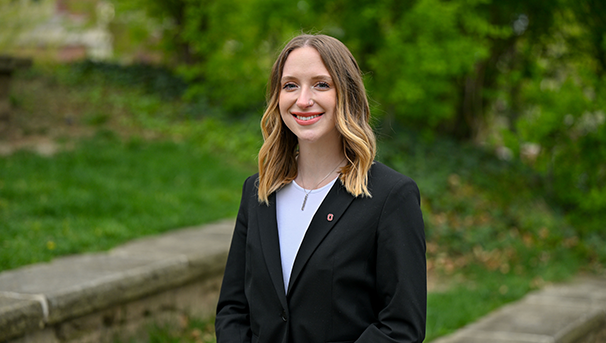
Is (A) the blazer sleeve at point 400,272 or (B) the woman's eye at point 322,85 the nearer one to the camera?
(A) the blazer sleeve at point 400,272

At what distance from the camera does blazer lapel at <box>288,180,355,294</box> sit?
1.87 meters

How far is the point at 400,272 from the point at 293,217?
17.4 inches

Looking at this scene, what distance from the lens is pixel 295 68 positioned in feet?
6.28

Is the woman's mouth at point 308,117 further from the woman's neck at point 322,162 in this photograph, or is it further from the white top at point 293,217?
the white top at point 293,217

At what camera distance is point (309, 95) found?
74.7 inches

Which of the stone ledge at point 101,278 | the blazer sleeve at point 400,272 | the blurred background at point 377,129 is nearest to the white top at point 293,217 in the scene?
the blazer sleeve at point 400,272

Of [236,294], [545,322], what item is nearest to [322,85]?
[236,294]

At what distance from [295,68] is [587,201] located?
6.91 metres

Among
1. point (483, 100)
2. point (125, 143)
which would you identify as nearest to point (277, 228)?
point (125, 143)

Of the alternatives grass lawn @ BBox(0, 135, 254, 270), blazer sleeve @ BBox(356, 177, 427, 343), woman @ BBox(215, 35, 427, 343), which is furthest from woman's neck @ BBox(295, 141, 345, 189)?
grass lawn @ BBox(0, 135, 254, 270)

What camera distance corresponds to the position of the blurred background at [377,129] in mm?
5957

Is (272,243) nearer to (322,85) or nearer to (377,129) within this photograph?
(322,85)

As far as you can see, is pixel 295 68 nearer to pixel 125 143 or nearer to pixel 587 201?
pixel 587 201

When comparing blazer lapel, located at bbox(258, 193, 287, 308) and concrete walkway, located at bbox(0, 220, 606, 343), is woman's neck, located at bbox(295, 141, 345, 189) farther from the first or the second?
concrete walkway, located at bbox(0, 220, 606, 343)
